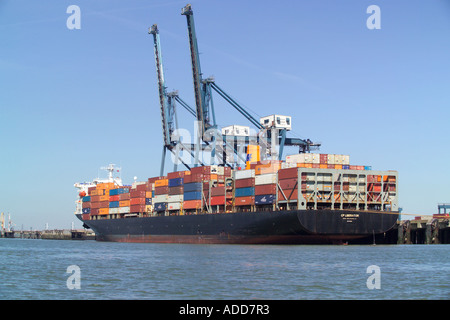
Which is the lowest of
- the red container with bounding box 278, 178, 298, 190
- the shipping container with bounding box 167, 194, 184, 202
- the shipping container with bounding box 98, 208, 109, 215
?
the shipping container with bounding box 98, 208, 109, 215

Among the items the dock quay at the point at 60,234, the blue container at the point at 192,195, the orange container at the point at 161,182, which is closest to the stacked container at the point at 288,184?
the blue container at the point at 192,195

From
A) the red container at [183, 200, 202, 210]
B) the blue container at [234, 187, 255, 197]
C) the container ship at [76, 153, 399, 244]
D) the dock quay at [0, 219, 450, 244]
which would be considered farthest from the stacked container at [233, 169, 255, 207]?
the dock quay at [0, 219, 450, 244]

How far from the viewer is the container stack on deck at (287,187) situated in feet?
221

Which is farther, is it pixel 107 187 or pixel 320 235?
pixel 107 187

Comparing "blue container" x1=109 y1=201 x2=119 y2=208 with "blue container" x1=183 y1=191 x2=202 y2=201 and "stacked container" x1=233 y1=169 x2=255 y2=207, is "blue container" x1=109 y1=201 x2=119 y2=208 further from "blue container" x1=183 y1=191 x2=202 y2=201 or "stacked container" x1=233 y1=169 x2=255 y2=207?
"stacked container" x1=233 y1=169 x2=255 y2=207

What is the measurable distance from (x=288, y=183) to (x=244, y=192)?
826 centimetres

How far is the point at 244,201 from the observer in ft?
243

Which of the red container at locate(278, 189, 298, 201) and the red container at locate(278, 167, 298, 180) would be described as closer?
the red container at locate(278, 189, 298, 201)

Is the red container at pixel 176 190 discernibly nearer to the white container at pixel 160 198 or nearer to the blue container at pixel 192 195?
the white container at pixel 160 198

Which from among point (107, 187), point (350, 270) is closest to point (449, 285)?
point (350, 270)

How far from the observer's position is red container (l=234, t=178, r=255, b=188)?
73.9m

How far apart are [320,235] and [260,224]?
732 cm

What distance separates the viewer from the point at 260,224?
69.4 metres
